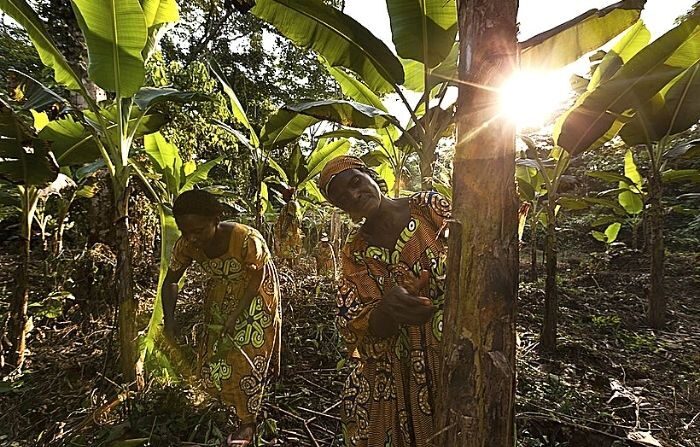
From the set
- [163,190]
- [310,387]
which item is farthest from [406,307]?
[163,190]

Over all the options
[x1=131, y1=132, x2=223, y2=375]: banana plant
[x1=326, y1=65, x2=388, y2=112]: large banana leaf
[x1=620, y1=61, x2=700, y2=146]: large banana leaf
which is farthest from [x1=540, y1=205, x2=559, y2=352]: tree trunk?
[x1=131, y1=132, x2=223, y2=375]: banana plant

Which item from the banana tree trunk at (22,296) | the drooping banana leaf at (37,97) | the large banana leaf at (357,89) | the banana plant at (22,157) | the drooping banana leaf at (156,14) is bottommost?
the banana tree trunk at (22,296)

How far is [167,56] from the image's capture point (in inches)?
370

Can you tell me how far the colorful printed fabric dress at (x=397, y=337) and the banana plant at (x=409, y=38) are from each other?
0.92 meters

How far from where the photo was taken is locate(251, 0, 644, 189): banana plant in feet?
7.38

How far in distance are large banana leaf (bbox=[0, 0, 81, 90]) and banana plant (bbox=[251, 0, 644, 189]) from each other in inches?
45.5

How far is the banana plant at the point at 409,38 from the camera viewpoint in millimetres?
2250

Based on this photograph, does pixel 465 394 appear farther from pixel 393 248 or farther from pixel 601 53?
pixel 601 53

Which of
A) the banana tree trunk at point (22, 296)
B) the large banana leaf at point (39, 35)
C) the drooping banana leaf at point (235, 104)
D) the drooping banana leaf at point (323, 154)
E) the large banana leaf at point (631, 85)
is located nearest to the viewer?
the large banana leaf at point (39, 35)

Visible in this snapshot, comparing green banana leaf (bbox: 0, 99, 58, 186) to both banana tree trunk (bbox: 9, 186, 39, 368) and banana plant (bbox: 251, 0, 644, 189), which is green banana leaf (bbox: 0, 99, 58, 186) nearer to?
banana tree trunk (bbox: 9, 186, 39, 368)

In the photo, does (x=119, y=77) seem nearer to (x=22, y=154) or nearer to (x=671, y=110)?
(x=22, y=154)

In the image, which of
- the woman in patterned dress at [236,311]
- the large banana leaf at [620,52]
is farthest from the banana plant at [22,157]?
the large banana leaf at [620,52]

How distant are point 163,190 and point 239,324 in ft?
7.11

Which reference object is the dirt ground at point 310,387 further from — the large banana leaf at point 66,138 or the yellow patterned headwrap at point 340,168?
the yellow patterned headwrap at point 340,168
